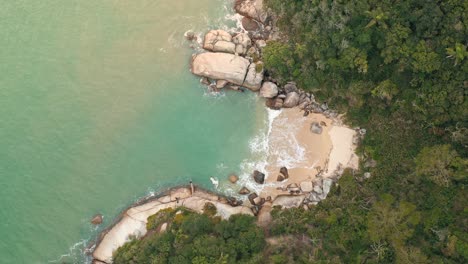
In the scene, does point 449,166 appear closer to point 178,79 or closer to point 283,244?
point 283,244

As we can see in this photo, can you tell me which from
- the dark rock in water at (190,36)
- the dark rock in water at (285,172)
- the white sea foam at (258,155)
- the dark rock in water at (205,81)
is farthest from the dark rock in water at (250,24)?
the dark rock in water at (285,172)

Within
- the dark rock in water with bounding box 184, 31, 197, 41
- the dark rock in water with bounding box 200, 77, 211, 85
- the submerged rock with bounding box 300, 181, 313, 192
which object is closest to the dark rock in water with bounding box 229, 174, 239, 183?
the submerged rock with bounding box 300, 181, 313, 192

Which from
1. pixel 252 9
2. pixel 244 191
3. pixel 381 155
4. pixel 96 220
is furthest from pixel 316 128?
pixel 96 220

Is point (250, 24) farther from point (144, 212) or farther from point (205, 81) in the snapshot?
point (144, 212)

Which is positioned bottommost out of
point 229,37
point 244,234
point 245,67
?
point 244,234

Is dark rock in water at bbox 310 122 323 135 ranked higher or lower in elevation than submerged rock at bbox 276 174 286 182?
higher

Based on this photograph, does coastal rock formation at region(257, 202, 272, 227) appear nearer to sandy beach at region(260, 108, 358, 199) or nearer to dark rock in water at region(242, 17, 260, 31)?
sandy beach at region(260, 108, 358, 199)

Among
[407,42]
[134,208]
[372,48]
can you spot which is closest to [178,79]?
[134,208]
